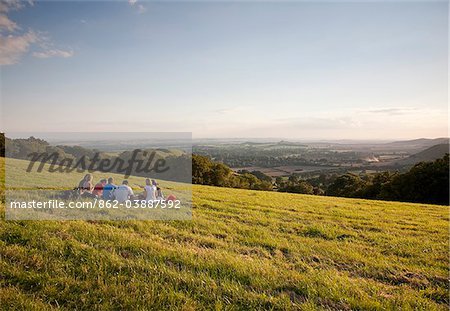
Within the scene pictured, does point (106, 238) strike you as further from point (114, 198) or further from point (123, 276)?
point (114, 198)

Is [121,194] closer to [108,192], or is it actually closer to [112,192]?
[112,192]

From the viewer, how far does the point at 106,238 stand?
802 centimetres

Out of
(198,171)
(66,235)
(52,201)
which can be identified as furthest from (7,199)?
(198,171)

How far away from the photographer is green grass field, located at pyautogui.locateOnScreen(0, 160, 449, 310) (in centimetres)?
529

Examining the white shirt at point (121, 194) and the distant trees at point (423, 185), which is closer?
the white shirt at point (121, 194)

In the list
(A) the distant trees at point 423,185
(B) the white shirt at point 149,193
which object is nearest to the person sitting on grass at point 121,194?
(B) the white shirt at point 149,193

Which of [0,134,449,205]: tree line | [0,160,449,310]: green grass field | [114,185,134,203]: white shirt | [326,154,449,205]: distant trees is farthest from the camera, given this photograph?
[0,134,449,205]: tree line

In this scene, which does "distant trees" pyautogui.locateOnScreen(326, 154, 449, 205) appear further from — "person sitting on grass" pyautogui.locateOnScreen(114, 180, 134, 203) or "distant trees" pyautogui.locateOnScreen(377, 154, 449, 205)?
"person sitting on grass" pyautogui.locateOnScreen(114, 180, 134, 203)

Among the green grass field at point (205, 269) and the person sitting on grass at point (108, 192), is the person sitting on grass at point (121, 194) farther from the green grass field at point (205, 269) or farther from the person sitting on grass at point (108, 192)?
the green grass field at point (205, 269)

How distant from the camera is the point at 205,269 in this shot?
657cm

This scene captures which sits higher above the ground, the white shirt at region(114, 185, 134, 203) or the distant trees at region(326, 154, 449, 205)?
the white shirt at region(114, 185, 134, 203)

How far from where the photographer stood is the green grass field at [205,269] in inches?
208

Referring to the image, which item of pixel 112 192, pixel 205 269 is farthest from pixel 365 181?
pixel 205 269

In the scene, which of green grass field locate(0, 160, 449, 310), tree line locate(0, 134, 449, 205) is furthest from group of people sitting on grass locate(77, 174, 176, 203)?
tree line locate(0, 134, 449, 205)
